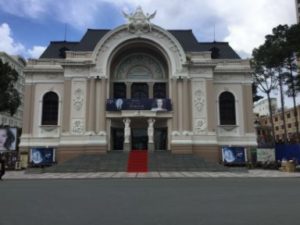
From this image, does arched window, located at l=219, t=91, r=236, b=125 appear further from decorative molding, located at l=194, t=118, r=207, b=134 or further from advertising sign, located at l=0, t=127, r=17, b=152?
advertising sign, located at l=0, t=127, r=17, b=152

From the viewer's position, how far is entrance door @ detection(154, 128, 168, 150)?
41625 millimetres

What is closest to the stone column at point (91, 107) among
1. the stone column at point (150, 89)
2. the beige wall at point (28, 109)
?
the stone column at point (150, 89)

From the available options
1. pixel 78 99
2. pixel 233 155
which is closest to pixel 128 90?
pixel 78 99

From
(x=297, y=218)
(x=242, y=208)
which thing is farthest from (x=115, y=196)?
(x=297, y=218)

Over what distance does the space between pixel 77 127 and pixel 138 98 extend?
25.9 feet

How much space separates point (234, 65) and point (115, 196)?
33509 millimetres

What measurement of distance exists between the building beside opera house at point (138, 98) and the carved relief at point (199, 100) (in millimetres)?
113

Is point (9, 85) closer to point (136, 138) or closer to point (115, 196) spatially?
point (136, 138)

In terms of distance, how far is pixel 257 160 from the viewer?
37.8 m

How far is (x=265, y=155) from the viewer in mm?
37469

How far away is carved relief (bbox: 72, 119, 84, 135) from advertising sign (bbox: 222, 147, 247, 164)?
1579 centimetres

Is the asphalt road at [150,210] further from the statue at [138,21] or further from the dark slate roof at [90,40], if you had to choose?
the dark slate roof at [90,40]

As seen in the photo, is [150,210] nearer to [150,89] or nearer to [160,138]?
[160,138]

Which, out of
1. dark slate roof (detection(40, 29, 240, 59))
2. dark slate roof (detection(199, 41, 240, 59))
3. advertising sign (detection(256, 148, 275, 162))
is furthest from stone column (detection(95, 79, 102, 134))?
advertising sign (detection(256, 148, 275, 162))
